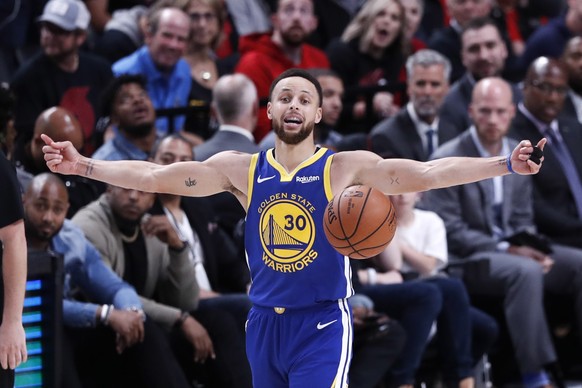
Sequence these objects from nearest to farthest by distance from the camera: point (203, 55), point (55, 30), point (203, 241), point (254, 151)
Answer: point (203, 241) → point (254, 151) → point (55, 30) → point (203, 55)

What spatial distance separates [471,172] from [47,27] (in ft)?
13.9

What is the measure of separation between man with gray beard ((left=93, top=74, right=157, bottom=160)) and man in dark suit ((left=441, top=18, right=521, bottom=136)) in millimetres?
2634

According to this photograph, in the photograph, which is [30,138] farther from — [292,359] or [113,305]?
[292,359]

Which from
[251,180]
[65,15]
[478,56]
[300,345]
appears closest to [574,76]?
[478,56]

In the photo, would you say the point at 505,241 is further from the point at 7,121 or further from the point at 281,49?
the point at 7,121

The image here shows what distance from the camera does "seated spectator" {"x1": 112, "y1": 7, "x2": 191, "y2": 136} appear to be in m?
9.09

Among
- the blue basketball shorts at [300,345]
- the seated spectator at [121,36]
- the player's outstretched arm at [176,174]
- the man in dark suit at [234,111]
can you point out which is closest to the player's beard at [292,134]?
the player's outstretched arm at [176,174]

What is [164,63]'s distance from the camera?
9.12m

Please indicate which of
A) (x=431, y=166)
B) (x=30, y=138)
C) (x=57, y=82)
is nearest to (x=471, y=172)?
(x=431, y=166)

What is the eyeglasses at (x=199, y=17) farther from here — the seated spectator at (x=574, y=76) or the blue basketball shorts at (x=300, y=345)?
the blue basketball shorts at (x=300, y=345)

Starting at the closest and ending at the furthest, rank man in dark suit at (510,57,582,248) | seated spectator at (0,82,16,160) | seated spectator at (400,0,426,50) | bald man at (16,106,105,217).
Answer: seated spectator at (0,82,16,160) < bald man at (16,106,105,217) < man in dark suit at (510,57,582,248) < seated spectator at (400,0,426,50)

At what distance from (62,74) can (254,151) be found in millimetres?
1569

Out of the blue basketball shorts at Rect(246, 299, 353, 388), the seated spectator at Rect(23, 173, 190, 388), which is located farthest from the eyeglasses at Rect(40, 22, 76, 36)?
the blue basketball shorts at Rect(246, 299, 353, 388)

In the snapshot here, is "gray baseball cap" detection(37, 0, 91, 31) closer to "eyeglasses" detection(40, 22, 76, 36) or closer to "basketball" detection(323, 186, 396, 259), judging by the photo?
"eyeglasses" detection(40, 22, 76, 36)
